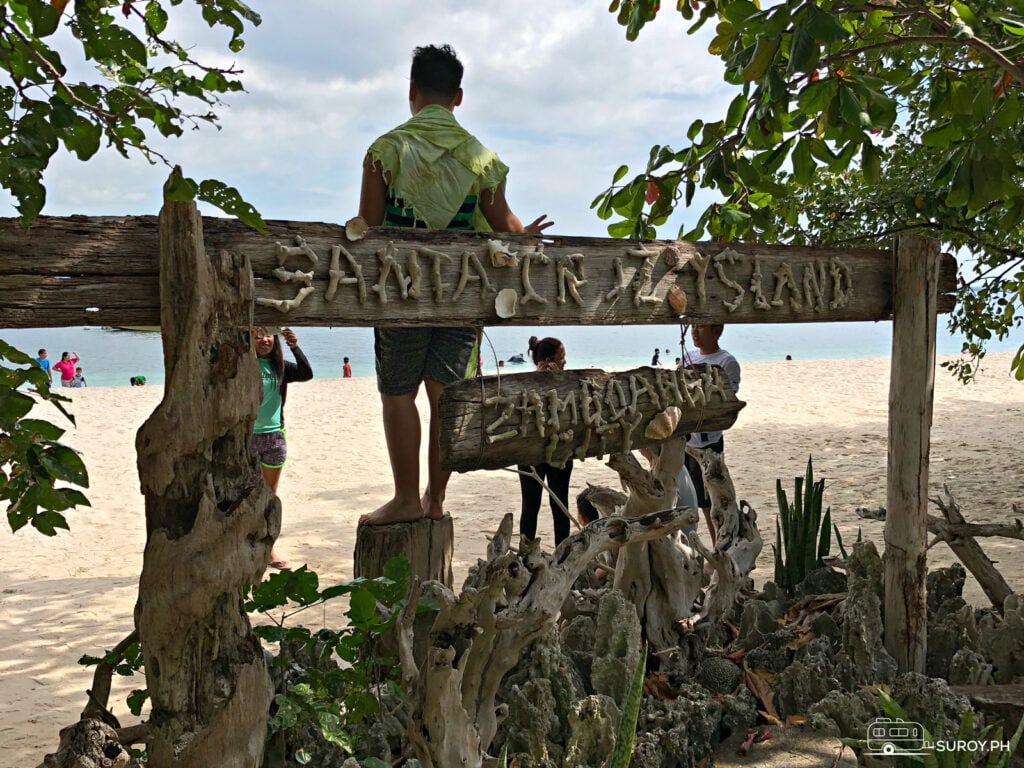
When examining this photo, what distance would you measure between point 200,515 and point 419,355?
1.11m

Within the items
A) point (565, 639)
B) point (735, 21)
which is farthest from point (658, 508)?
point (735, 21)

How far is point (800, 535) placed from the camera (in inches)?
160

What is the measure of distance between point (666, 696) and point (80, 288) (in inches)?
94.0

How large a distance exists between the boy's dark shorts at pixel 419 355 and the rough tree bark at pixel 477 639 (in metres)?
0.60

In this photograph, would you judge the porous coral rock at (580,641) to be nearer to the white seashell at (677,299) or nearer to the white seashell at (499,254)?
the white seashell at (677,299)

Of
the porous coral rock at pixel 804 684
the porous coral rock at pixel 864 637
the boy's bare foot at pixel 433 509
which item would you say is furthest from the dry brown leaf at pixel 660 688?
the boy's bare foot at pixel 433 509

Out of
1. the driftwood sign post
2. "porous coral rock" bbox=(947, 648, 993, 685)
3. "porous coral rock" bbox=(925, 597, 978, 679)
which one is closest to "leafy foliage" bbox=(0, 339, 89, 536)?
the driftwood sign post

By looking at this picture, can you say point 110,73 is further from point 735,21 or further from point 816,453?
point 816,453

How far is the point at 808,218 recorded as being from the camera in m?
6.20

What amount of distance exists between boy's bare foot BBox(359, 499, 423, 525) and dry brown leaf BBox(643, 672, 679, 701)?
3.52 ft

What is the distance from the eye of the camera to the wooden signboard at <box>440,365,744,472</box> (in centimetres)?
258

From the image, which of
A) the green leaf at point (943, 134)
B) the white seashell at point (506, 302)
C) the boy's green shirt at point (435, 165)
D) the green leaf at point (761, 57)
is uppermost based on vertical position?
the green leaf at point (761, 57)

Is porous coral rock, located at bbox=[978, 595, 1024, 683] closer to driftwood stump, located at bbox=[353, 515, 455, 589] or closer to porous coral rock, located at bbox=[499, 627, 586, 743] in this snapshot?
porous coral rock, located at bbox=[499, 627, 586, 743]

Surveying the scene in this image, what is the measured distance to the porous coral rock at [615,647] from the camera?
9.80 feet
